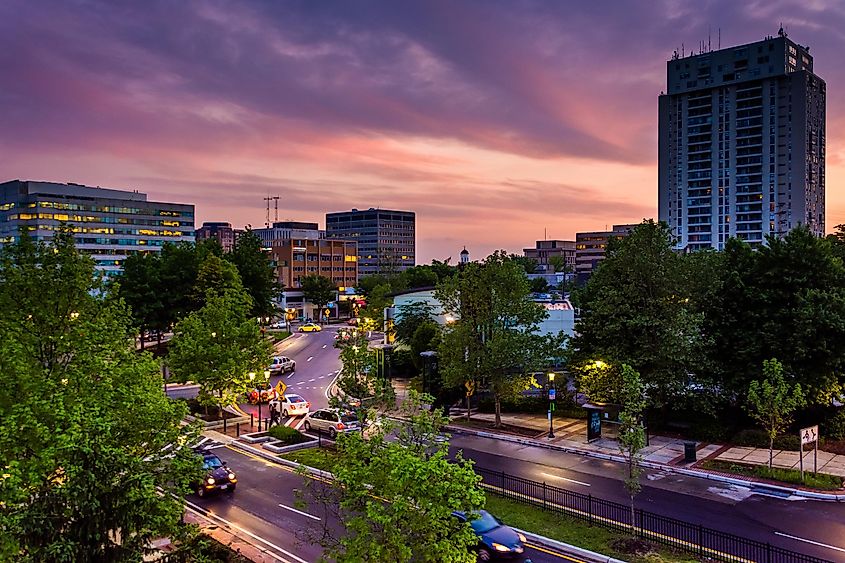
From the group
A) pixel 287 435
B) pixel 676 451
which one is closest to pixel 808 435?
pixel 676 451

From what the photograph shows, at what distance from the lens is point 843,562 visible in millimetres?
19594

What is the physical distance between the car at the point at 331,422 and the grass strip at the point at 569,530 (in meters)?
13.4

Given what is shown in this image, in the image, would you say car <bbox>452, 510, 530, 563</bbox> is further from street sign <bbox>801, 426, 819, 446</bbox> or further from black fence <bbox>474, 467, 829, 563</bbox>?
street sign <bbox>801, 426, 819, 446</bbox>

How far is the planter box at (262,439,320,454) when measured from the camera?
35.0 meters

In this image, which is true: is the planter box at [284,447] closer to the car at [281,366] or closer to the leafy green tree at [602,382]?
the leafy green tree at [602,382]

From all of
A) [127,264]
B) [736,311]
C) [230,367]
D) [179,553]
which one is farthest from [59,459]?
[127,264]

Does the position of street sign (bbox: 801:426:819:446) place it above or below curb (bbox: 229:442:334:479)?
above

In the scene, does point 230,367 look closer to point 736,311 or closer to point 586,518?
point 586,518

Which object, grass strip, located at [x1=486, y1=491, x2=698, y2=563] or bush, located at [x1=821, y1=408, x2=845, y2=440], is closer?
grass strip, located at [x1=486, y1=491, x2=698, y2=563]

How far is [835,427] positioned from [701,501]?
13.4m

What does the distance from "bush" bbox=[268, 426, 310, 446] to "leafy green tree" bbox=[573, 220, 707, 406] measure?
57.6 ft

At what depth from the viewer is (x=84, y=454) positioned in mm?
12195

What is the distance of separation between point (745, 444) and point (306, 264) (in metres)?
147

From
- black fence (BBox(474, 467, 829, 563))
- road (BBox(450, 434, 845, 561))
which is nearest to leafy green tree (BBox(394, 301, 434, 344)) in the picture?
road (BBox(450, 434, 845, 561))
